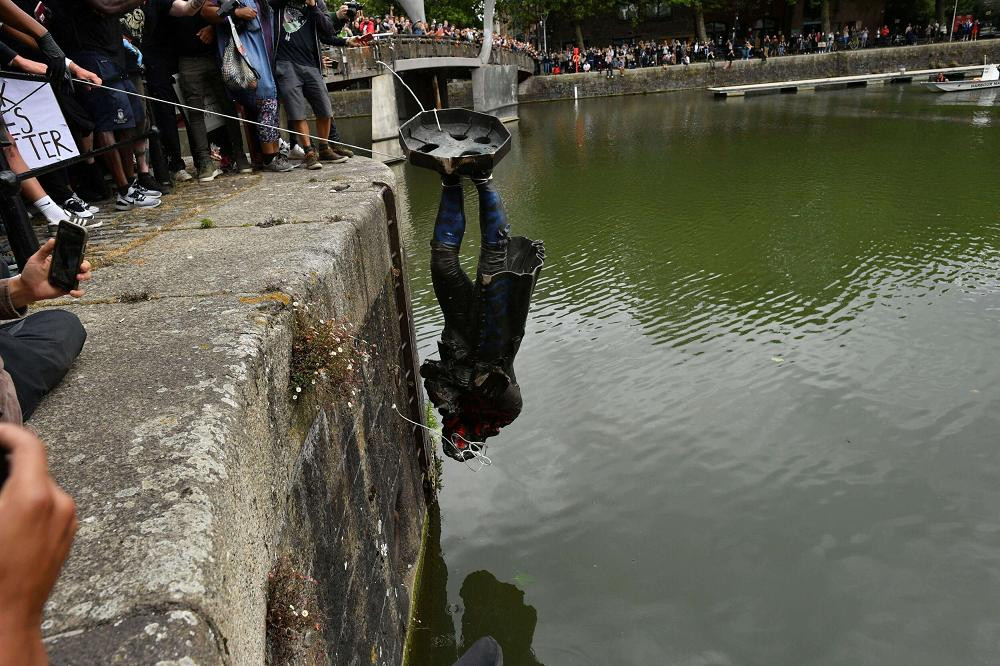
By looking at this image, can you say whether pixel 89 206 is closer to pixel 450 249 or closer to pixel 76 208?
pixel 76 208

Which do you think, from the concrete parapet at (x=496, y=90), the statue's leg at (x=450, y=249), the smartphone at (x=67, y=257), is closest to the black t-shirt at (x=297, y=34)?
the statue's leg at (x=450, y=249)

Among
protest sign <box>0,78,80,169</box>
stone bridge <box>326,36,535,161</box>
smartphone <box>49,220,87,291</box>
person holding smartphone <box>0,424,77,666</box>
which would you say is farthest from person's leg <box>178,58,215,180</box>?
stone bridge <box>326,36,535,161</box>

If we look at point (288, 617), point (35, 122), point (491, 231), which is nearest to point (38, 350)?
point (288, 617)

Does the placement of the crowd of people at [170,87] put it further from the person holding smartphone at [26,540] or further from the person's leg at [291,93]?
the person holding smartphone at [26,540]

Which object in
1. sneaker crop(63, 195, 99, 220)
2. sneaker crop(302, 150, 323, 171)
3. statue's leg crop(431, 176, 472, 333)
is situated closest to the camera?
statue's leg crop(431, 176, 472, 333)

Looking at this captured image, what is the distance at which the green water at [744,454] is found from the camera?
15.3 ft

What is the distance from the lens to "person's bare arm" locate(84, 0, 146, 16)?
5035 millimetres

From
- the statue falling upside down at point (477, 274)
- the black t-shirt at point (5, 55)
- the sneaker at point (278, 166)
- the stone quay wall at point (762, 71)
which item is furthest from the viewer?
the stone quay wall at point (762, 71)

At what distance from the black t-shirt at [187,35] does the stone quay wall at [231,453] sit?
2.47 metres

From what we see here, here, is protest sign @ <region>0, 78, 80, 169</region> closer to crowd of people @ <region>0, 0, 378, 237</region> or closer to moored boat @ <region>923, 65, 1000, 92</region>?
crowd of people @ <region>0, 0, 378, 237</region>

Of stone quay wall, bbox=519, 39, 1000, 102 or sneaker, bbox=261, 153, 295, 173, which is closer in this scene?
sneaker, bbox=261, 153, 295, 173

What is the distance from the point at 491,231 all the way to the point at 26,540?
3.33 metres

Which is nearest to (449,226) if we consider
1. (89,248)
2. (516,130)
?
(89,248)

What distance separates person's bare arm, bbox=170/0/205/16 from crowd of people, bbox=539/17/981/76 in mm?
38082
